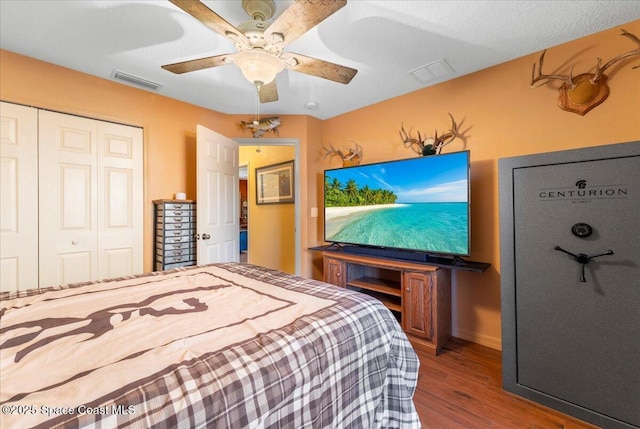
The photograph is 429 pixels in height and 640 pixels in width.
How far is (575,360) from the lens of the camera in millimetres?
1545

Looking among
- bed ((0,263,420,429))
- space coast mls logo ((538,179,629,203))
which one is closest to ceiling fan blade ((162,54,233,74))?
bed ((0,263,420,429))

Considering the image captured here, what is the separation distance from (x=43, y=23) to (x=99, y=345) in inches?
90.3

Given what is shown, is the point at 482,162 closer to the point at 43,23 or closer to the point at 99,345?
the point at 99,345

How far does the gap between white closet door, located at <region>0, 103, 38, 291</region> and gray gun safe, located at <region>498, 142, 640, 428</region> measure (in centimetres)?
362

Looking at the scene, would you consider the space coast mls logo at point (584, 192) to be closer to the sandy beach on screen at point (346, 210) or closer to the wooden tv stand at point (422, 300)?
the wooden tv stand at point (422, 300)

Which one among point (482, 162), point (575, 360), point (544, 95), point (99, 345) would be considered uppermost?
point (544, 95)

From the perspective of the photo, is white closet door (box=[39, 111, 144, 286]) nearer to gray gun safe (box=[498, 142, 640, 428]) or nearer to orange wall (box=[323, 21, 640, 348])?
orange wall (box=[323, 21, 640, 348])

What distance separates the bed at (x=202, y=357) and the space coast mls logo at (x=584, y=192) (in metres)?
1.23

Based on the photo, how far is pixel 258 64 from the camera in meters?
1.56

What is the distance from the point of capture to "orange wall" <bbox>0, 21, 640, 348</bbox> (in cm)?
196

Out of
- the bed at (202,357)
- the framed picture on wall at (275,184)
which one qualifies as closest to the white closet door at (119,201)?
the bed at (202,357)

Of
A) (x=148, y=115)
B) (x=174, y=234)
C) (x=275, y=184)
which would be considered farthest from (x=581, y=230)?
(x=148, y=115)

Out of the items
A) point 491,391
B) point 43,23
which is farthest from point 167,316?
point 43,23

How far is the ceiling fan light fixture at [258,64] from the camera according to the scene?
1532mm
